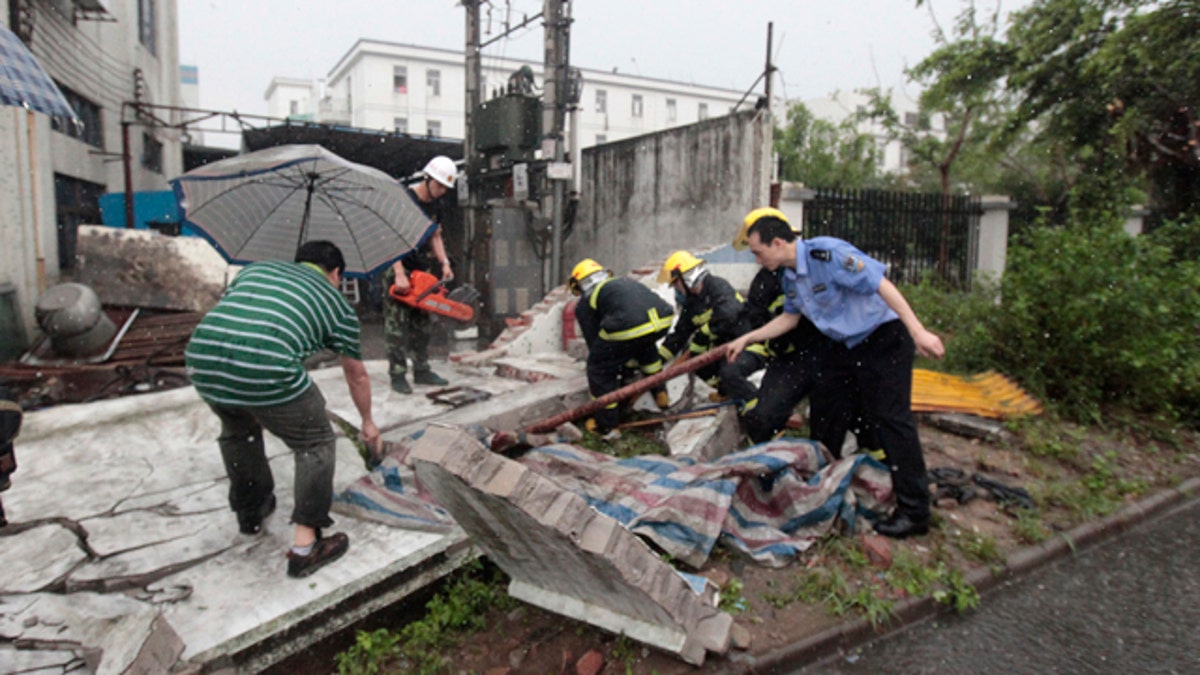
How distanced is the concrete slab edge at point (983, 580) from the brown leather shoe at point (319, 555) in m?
1.68

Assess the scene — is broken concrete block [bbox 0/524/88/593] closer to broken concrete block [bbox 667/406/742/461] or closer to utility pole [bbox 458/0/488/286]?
broken concrete block [bbox 667/406/742/461]

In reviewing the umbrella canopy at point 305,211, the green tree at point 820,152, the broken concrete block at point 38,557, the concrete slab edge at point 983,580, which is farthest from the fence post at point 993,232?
the green tree at point 820,152

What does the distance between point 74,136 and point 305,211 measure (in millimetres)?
9505

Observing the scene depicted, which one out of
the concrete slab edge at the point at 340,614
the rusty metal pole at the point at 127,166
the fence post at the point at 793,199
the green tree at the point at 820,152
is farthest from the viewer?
the green tree at the point at 820,152

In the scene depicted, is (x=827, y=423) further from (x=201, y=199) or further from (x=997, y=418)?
(x=201, y=199)

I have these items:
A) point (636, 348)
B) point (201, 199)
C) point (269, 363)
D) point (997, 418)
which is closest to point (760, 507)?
point (636, 348)

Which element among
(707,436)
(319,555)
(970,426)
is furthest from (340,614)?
(970,426)

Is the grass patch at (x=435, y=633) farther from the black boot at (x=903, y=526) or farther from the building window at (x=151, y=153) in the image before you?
the building window at (x=151, y=153)

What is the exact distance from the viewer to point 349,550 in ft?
10.2

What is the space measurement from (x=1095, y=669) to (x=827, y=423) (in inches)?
68.8

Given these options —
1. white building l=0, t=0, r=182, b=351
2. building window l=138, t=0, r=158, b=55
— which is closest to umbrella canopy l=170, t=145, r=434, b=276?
white building l=0, t=0, r=182, b=351

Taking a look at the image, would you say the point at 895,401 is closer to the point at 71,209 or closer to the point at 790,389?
the point at 790,389

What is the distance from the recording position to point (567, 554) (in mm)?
2514

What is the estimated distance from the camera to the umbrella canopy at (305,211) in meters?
4.22
